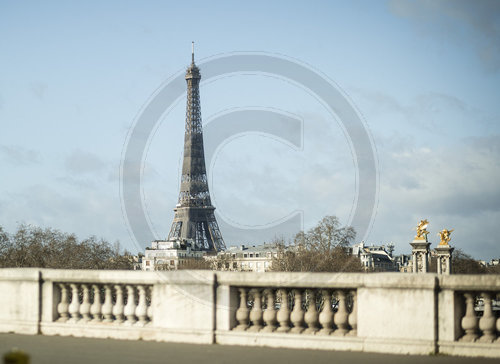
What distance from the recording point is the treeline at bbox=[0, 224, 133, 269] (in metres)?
75.5

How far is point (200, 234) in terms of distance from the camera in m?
157

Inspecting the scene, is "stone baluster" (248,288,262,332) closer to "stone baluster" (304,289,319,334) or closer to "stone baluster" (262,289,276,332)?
"stone baluster" (262,289,276,332)

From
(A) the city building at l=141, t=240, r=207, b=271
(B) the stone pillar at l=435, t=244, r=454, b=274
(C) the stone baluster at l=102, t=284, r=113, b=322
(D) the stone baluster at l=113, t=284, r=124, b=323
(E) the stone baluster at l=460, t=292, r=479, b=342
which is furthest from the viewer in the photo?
(A) the city building at l=141, t=240, r=207, b=271

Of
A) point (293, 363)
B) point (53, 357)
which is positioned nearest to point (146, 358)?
point (53, 357)

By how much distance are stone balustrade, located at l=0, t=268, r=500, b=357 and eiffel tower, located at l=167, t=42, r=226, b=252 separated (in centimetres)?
13122

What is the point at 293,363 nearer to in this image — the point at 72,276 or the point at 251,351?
the point at 251,351

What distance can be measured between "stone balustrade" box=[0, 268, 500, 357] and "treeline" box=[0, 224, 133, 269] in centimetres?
6360

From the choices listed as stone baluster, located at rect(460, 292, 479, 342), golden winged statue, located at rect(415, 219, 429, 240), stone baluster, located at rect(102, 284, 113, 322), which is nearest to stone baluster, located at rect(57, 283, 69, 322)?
stone baluster, located at rect(102, 284, 113, 322)

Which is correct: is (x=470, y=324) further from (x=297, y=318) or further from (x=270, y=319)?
(x=270, y=319)

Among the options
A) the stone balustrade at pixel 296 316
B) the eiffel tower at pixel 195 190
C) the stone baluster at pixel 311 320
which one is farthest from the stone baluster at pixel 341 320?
the eiffel tower at pixel 195 190

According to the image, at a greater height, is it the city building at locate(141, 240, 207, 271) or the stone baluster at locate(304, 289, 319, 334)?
the stone baluster at locate(304, 289, 319, 334)

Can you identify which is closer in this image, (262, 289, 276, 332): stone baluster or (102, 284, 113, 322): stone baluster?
(262, 289, 276, 332): stone baluster

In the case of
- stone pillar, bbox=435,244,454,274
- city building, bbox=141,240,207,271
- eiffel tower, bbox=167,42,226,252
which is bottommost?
city building, bbox=141,240,207,271

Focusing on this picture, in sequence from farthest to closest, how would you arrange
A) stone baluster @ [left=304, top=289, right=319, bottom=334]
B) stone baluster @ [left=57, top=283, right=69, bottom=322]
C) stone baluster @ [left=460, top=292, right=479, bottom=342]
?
stone baluster @ [left=57, top=283, right=69, bottom=322] → stone baluster @ [left=304, top=289, right=319, bottom=334] → stone baluster @ [left=460, top=292, right=479, bottom=342]
